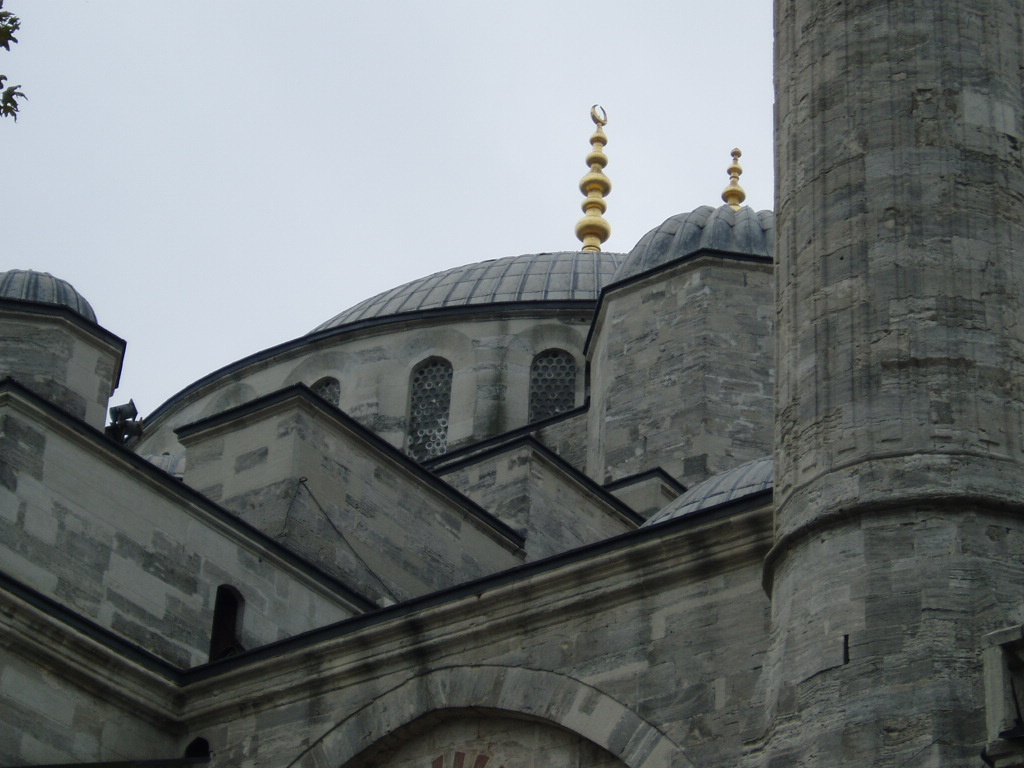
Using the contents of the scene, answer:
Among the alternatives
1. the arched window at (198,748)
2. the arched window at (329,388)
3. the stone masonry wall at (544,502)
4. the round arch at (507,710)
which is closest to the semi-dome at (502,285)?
the arched window at (329,388)

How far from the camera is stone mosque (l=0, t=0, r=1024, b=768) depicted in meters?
11.0

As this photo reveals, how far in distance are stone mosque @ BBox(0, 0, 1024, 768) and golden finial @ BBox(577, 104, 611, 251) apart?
14578 mm

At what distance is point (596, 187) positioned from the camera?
36.2 metres

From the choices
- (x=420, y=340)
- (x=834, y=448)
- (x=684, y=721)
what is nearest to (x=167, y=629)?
(x=684, y=721)

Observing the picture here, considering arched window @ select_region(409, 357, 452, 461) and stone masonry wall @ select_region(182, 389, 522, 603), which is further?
arched window @ select_region(409, 357, 452, 461)

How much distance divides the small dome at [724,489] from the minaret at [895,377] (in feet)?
13.2

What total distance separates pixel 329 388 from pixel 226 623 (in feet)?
38.6

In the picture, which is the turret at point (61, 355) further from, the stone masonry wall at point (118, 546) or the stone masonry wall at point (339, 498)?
the stone masonry wall at point (118, 546)

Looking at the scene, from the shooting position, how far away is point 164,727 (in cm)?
1507

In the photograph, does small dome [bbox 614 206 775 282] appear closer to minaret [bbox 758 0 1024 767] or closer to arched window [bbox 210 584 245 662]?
arched window [bbox 210 584 245 662]

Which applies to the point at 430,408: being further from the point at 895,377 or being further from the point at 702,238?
the point at 895,377

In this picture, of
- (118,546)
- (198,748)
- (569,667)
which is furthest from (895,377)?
(118,546)

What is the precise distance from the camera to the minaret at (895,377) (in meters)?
10.7

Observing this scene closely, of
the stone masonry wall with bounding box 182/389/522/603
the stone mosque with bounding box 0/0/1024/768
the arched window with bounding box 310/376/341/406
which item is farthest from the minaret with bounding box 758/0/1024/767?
the arched window with bounding box 310/376/341/406
